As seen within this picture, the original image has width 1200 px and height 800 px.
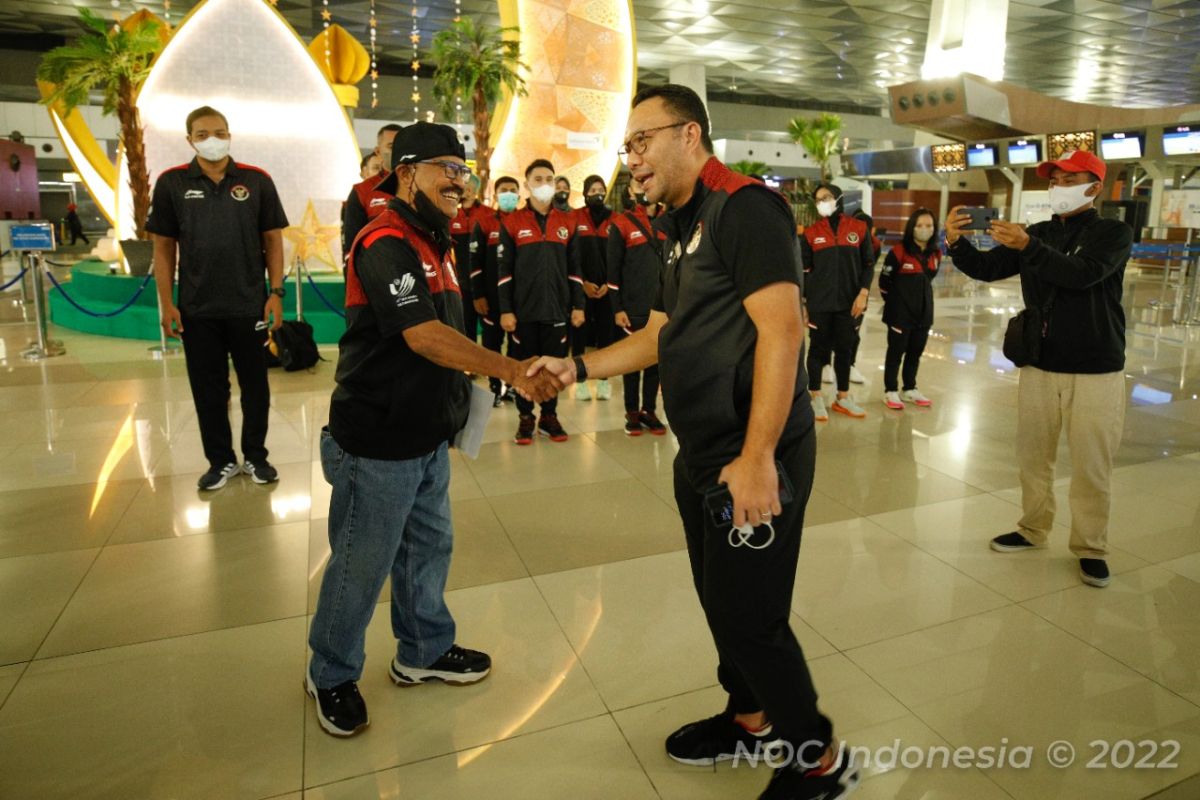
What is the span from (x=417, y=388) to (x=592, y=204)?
405 cm

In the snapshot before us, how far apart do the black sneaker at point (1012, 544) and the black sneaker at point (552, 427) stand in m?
2.66

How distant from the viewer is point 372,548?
2.07 meters

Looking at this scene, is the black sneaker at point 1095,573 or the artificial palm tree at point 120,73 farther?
the artificial palm tree at point 120,73

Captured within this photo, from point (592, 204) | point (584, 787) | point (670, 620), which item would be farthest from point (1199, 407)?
point (584, 787)

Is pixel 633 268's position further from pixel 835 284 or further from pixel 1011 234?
pixel 1011 234

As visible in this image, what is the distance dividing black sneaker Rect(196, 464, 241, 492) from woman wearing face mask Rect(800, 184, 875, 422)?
3.83 meters

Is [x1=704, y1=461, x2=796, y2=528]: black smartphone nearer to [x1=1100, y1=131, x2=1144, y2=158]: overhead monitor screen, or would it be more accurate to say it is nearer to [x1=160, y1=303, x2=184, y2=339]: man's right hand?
[x1=160, y1=303, x2=184, y2=339]: man's right hand

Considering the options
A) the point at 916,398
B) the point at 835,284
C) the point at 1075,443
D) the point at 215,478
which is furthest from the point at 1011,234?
the point at 215,478

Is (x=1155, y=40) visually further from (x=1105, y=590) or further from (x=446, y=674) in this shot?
(x=446, y=674)

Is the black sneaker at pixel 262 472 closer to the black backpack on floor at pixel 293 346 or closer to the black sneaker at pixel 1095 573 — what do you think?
the black backpack on floor at pixel 293 346

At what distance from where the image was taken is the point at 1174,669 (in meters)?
2.45

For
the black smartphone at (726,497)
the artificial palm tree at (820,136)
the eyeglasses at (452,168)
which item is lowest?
the black smartphone at (726,497)

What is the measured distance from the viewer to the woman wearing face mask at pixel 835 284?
553 cm

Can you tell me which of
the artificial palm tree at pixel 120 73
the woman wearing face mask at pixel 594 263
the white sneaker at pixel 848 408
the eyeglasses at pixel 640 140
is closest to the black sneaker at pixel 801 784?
the eyeglasses at pixel 640 140
